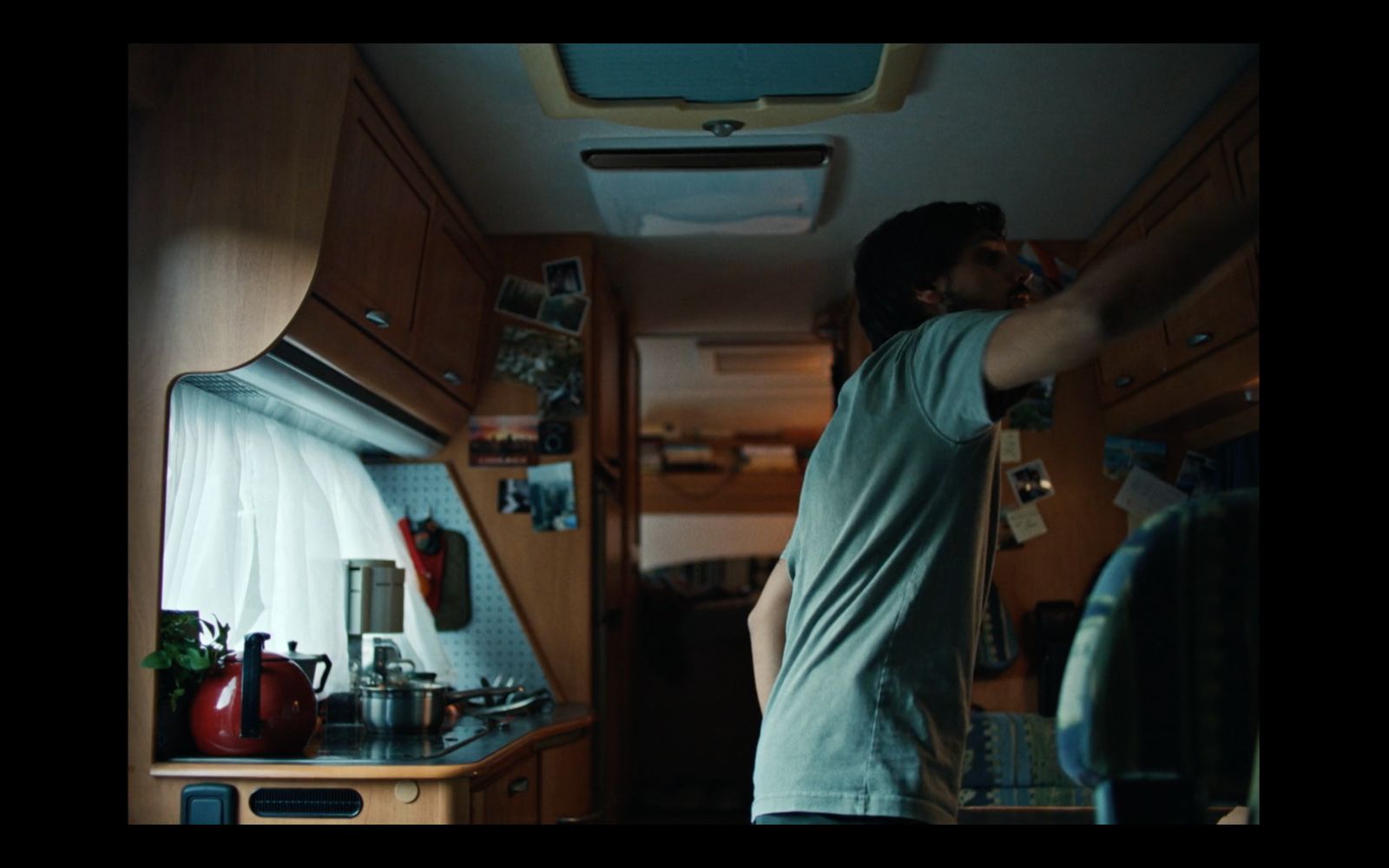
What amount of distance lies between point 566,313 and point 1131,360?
166 cm

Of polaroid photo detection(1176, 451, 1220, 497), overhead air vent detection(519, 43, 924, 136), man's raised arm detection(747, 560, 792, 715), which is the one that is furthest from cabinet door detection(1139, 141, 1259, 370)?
man's raised arm detection(747, 560, 792, 715)

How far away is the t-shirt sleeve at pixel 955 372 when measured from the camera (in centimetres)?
93

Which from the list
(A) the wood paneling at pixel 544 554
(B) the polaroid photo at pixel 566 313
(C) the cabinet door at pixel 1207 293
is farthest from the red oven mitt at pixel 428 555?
(C) the cabinet door at pixel 1207 293

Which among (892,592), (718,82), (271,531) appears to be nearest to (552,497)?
(271,531)

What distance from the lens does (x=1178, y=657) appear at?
0.75 metres

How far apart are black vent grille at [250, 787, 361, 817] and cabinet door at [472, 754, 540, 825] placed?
214 millimetres

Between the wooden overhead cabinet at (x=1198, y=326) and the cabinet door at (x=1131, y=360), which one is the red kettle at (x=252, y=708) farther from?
the cabinet door at (x=1131, y=360)

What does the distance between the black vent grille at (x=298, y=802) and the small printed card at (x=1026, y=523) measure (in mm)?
2188

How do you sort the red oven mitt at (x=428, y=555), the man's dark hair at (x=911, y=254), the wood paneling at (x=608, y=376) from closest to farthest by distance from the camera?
the man's dark hair at (x=911, y=254)
the red oven mitt at (x=428, y=555)
the wood paneling at (x=608, y=376)

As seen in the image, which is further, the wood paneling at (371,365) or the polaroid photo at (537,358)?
the polaroid photo at (537,358)

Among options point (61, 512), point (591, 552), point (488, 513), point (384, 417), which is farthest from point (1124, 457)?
point (61, 512)

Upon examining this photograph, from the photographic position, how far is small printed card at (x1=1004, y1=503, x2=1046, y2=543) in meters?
3.63

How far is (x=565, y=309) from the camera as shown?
12.2ft

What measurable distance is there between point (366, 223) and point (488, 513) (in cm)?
127
